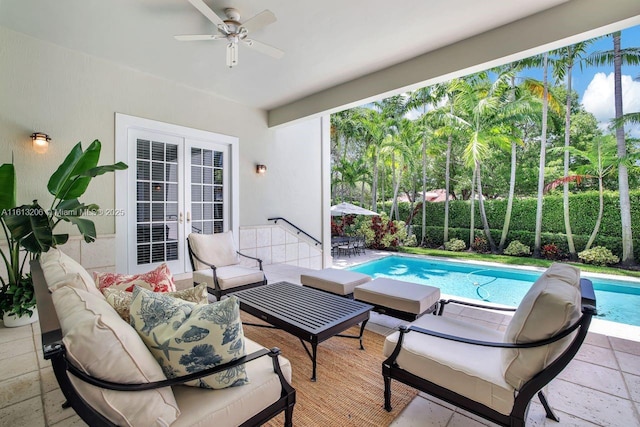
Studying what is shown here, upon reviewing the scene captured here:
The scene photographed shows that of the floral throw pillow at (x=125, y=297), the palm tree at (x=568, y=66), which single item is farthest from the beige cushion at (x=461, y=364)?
the palm tree at (x=568, y=66)

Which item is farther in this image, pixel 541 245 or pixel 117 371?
pixel 541 245

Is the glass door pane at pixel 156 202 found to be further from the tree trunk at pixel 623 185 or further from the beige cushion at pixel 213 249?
the tree trunk at pixel 623 185

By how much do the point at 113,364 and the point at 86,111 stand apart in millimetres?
4585

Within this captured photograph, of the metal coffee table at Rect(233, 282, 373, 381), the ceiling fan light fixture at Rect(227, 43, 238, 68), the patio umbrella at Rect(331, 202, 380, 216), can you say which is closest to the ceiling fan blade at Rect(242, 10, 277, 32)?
the ceiling fan light fixture at Rect(227, 43, 238, 68)

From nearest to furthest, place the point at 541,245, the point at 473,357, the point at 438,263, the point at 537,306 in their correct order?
the point at 537,306 < the point at 473,357 < the point at 438,263 < the point at 541,245

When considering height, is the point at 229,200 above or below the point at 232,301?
above

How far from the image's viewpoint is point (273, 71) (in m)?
4.61

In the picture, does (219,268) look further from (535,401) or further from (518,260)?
(518,260)

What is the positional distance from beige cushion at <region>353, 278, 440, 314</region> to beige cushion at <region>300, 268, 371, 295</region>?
0.25 m

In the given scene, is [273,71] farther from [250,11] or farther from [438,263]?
[438,263]

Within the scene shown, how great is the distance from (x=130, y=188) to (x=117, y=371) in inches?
172

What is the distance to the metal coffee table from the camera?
2299 millimetres

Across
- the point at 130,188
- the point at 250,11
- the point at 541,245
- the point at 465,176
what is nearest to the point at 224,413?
the point at 250,11

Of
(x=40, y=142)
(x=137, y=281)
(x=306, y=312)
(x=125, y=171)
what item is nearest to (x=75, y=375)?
(x=137, y=281)
